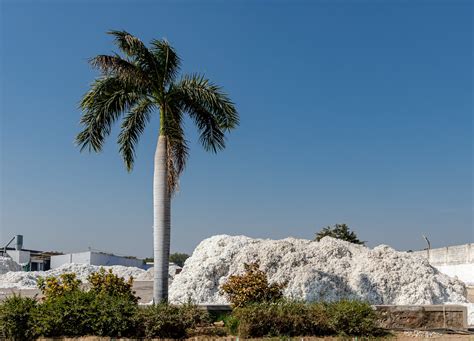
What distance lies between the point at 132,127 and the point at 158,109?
103 centimetres

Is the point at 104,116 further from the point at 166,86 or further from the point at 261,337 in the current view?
the point at 261,337

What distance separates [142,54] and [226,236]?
1042 centimetres

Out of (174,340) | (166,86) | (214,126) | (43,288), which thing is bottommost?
(174,340)

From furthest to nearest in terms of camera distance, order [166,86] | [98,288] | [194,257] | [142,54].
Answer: [194,257]
[166,86]
[142,54]
[98,288]

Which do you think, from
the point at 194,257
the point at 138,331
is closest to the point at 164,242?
the point at 138,331

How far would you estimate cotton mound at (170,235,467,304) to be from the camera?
16.0 metres

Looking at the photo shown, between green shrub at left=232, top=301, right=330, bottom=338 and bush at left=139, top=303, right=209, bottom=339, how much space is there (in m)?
1.08

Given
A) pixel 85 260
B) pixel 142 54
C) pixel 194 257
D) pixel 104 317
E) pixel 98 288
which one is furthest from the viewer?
pixel 85 260

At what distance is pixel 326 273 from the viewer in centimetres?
1681

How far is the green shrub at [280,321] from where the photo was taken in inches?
383

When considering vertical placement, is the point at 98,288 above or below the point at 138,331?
above

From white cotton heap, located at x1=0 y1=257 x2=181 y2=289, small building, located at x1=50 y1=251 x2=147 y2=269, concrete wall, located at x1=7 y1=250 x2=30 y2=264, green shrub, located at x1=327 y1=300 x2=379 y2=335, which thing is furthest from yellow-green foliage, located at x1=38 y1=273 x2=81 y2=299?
concrete wall, located at x1=7 y1=250 x2=30 y2=264

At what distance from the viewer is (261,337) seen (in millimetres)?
9617

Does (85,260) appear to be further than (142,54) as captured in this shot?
Yes
